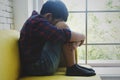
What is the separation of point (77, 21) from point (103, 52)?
0.46 m

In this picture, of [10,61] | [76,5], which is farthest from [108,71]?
[10,61]

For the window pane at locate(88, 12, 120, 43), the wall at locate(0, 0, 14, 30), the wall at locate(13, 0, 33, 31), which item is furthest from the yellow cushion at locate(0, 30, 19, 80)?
the window pane at locate(88, 12, 120, 43)

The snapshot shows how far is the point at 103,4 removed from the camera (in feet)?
7.85

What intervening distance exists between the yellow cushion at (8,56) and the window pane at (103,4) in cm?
118

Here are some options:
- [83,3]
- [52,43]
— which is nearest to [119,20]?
[83,3]

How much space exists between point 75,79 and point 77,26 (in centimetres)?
110

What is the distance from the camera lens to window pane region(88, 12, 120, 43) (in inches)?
94.6

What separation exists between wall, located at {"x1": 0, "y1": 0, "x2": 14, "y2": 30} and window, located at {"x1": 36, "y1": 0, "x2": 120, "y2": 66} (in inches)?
25.0

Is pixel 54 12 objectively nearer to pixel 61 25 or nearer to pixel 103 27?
pixel 61 25

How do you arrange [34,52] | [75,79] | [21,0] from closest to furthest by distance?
[75,79]
[34,52]
[21,0]

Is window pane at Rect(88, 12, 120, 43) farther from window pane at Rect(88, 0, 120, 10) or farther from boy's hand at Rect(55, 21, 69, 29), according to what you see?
boy's hand at Rect(55, 21, 69, 29)

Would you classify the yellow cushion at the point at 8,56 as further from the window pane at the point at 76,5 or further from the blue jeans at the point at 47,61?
the window pane at the point at 76,5

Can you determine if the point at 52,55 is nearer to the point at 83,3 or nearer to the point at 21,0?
the point at 21,0

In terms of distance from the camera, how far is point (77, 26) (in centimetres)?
242
